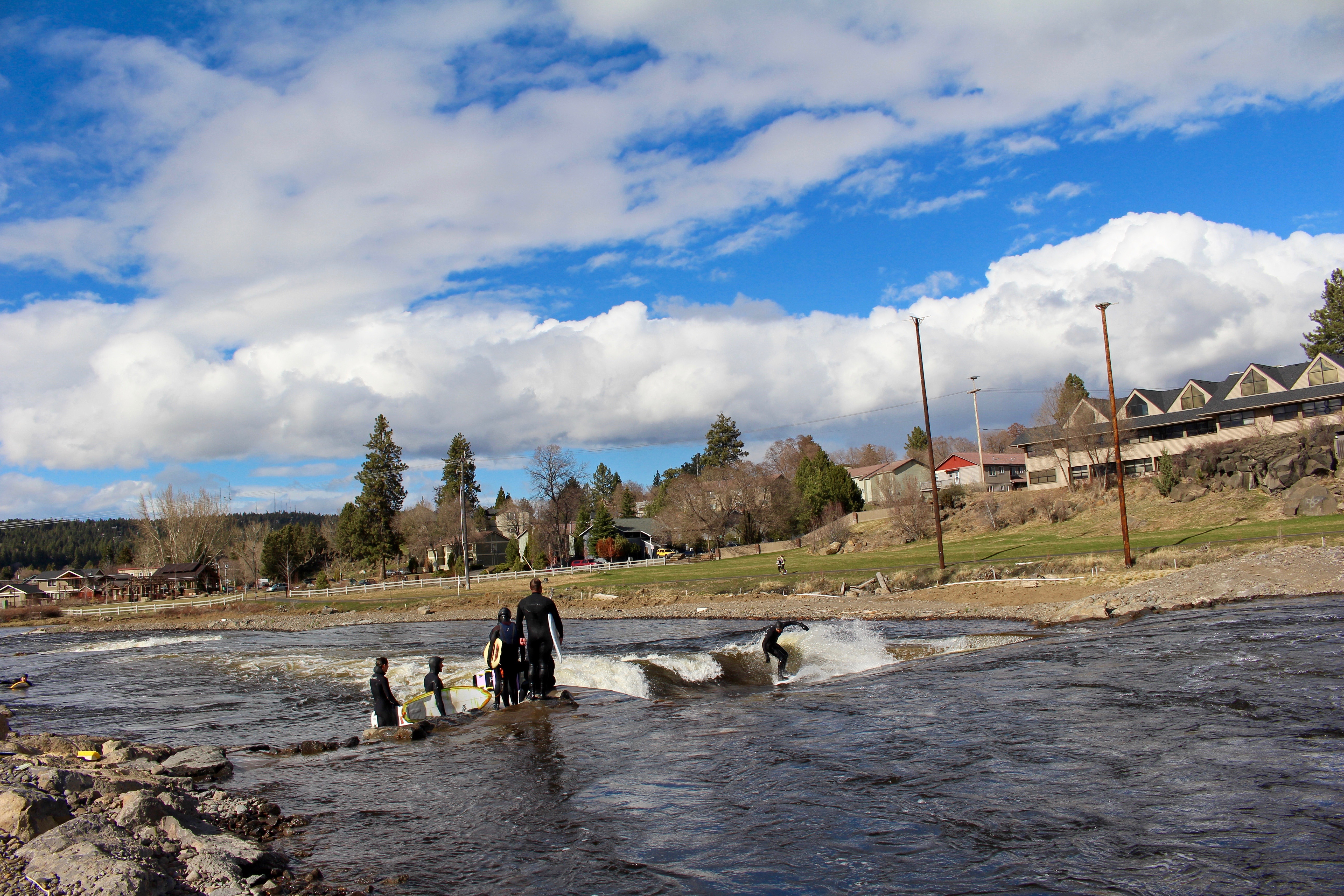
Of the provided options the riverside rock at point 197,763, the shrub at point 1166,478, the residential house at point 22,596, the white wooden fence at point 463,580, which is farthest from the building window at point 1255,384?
the residential house at point 22,596

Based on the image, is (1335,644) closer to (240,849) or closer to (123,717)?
(240,849)

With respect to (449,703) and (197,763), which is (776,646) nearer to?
(449,703)

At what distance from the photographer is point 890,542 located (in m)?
57.8

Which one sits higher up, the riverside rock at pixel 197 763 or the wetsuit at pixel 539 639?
the wetsuit at pixel 539 639

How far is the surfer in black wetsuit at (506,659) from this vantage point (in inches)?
574

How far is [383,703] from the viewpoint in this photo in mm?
14352

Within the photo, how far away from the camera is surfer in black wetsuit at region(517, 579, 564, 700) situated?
14070mm

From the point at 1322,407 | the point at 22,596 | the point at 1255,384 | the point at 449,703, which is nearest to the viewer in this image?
the point at 449,703

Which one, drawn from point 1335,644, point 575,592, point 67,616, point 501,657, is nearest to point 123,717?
point 501,657

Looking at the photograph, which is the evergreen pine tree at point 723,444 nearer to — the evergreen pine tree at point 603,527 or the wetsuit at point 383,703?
the evergreen pine tree at point 603,527

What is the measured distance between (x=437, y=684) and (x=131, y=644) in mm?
39577

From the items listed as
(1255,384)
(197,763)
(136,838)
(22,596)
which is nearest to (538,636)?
(197,763)

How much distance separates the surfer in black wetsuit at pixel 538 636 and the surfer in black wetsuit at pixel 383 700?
2.46 m

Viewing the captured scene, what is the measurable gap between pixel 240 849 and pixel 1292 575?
3147 cm
